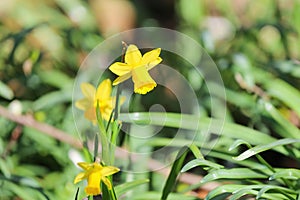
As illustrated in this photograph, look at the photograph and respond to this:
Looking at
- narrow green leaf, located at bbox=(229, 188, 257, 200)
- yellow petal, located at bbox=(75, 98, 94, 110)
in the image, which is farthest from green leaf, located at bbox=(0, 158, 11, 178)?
narrow green leaf, located at bbox=(229, 188, 257, 200)

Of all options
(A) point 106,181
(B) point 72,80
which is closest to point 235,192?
(A) point 106,181

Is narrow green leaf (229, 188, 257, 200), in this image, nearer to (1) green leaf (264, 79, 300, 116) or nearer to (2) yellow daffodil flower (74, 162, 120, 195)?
(2) yellow daffodil flower (74, 162, 120, 195)

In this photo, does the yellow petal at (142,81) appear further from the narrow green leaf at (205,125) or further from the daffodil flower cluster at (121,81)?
the narrow green leaf at (205,125)

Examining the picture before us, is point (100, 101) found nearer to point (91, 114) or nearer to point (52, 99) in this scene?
point (91, 114)

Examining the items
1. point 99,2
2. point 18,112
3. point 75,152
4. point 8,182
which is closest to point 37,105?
point 18,112

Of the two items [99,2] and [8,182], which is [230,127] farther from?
[99,2]

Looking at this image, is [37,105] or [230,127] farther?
[37,105]

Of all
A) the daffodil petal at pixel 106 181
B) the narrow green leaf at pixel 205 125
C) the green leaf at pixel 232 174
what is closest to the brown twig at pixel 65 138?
the narrow green leaf at pixel 205 125
